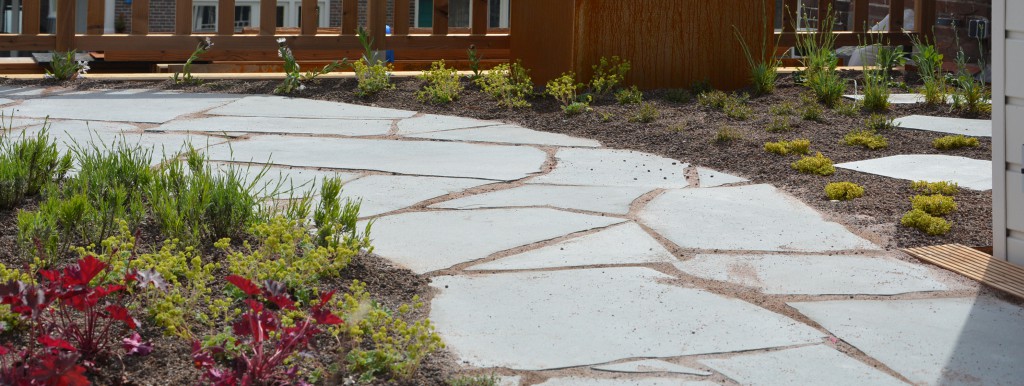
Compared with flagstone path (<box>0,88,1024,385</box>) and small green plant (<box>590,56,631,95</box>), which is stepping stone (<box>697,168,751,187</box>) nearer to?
flagstone path (<box>0,88,1024,385</box>)

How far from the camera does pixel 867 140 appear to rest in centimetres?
517

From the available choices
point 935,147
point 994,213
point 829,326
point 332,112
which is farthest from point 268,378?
point 332,112

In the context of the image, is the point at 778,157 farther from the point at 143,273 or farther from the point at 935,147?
the point at 143,273

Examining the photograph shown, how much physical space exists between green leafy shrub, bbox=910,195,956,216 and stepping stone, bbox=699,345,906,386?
1.45 meters

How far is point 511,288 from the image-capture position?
3.07 m

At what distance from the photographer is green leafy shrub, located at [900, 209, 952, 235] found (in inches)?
144

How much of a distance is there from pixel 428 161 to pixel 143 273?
256cm

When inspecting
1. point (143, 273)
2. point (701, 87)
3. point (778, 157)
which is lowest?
point (143, 273)

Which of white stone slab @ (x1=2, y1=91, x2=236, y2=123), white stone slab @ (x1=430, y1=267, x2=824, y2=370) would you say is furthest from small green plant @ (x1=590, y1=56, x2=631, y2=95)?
white stone slab @ (x1=430, y1=267, x2=824, y2=370)

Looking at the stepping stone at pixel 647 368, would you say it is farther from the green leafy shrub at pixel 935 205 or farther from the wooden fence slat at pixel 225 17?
the wooden fence slat at pixel 225 17

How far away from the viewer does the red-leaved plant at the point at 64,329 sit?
196 centimetres

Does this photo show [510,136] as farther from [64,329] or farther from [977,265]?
[64,329]

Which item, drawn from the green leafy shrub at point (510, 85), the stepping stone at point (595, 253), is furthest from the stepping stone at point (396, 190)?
the green leafy shrub at point (510, 85)

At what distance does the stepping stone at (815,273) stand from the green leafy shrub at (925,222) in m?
0.34
